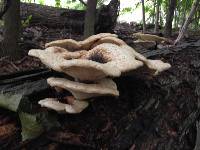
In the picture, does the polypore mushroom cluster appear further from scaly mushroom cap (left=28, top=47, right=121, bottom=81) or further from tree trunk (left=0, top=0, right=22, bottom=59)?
tree trunk (left=0, top=0, right=22, bottom=59)

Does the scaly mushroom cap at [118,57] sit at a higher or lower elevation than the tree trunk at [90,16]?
lower

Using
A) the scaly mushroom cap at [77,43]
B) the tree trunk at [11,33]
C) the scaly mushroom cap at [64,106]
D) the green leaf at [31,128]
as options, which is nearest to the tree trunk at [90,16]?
the tree trunk at [11,33]

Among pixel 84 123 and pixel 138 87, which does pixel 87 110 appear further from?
pixel 138 87

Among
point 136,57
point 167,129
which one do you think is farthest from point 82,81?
point 167,129

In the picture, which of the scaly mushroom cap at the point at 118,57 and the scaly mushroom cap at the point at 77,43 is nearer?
the scaly mushroom cap at the point at 118,57

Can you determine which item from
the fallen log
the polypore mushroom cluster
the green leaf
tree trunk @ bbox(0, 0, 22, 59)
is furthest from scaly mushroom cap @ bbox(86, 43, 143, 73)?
the fallen log

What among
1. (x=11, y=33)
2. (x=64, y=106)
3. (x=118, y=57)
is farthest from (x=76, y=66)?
(x=11, y=33)

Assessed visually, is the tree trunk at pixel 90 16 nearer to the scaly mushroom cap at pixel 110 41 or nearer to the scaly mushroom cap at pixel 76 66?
the scaly mushroom cap at pixel 110 41
